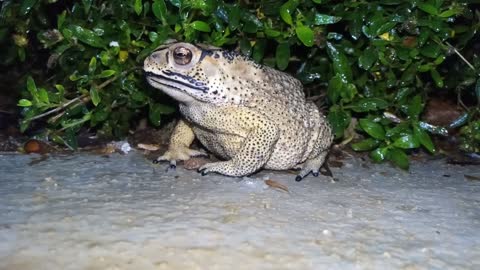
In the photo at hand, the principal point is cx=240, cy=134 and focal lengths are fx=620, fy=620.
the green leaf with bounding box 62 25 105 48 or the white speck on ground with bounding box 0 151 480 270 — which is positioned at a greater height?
the green leaf with bounding box 62 25 105 48

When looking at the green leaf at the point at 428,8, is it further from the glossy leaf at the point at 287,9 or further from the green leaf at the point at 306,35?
the glossy leaf at the point at 287,9

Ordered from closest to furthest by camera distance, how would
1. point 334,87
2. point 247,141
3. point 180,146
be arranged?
1. point 247,141
2. point 334,87
3. point 180,146

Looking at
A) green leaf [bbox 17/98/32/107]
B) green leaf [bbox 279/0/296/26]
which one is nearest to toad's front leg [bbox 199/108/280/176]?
green leaf [bbox 279/0/296/26]

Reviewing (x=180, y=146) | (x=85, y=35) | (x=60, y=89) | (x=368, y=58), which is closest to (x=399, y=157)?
(x=368, y=58)

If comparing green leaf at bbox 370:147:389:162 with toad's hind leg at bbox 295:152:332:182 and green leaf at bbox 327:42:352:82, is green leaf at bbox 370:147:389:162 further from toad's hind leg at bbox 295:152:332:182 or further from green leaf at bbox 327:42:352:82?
green leaf at bbox 327:42:352:82

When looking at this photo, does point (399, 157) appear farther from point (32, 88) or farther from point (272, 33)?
point (32, 88)

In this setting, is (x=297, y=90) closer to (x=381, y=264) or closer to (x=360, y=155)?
(x=360, y=155)
